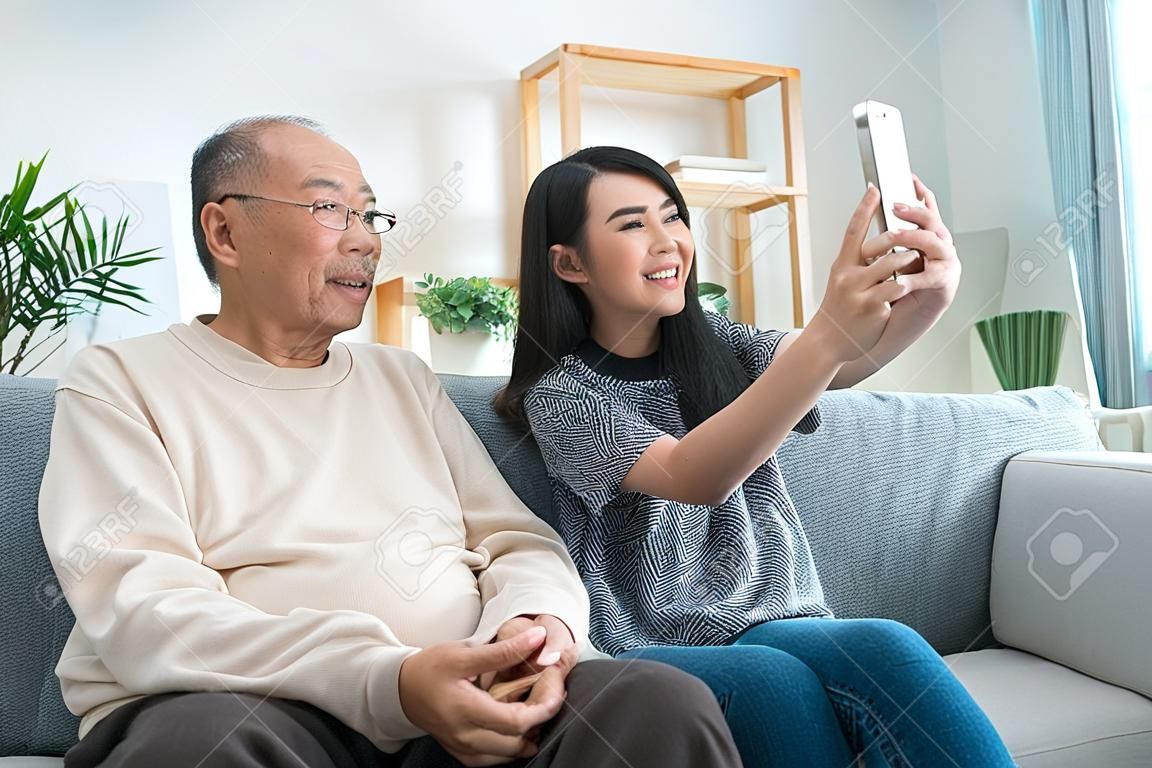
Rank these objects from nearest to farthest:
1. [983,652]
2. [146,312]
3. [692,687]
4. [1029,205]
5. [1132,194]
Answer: [692,687]
[983,652]
[146,312]
[1132,194]
[1029,205]

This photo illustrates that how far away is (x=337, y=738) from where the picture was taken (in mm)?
941

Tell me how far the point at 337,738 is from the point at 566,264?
0.69 meters

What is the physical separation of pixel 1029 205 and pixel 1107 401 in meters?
0.72

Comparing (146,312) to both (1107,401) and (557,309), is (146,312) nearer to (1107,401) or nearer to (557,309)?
(557,309)

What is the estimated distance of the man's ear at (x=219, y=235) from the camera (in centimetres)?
132

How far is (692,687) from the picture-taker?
88cm

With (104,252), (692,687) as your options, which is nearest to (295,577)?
(692,687)

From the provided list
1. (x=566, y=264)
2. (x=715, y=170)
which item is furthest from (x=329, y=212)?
(x=715, y=170)

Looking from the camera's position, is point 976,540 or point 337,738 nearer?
point 337,738

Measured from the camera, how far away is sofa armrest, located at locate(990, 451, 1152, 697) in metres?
1.39

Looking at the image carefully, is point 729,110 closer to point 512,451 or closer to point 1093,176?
point 1093,176

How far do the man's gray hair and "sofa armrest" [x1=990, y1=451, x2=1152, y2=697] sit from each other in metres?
1.09

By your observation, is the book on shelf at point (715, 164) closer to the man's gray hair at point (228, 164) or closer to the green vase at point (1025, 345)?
the green vase at point (1025, 345)

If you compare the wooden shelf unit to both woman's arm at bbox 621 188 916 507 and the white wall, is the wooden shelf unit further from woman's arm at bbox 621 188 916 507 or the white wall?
woman's arm at bbox 621 188 916 507
